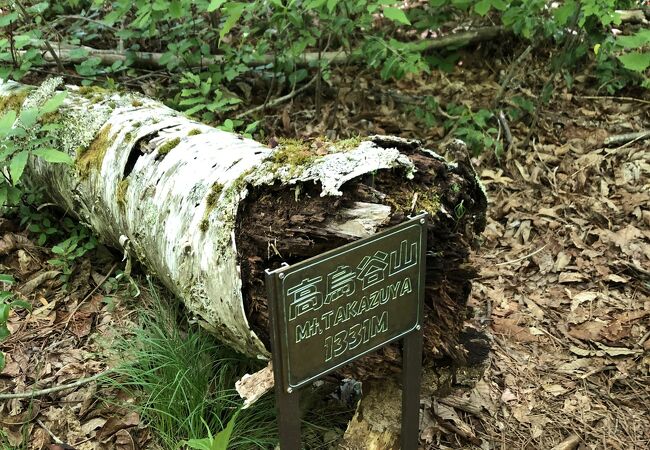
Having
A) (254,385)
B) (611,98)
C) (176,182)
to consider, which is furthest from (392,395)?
(611,98)

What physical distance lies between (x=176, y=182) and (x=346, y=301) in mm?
1187

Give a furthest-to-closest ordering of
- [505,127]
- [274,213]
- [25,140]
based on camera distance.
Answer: [505,127], [25,140], [274,213]

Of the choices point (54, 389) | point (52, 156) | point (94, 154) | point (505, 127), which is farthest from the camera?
point (505, 127)

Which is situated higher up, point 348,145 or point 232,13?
point 232,13

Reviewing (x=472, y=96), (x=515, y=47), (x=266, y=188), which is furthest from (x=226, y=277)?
(x=515, y=47)

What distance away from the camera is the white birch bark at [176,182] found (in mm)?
2420

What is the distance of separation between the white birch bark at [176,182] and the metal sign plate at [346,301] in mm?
204

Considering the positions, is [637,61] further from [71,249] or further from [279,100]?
[71,249]

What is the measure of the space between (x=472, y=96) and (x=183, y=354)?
12.3 ft

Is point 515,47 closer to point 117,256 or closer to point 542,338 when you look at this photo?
point 542,338

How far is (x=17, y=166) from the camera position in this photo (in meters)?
3.02

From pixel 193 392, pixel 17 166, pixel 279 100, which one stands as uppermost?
pixel 17 166

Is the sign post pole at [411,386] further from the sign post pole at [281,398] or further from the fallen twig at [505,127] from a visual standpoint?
the fallen twig at [505,127]

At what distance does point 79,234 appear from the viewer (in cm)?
410
